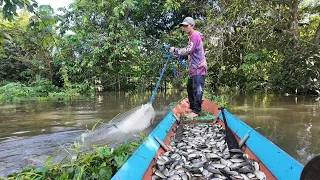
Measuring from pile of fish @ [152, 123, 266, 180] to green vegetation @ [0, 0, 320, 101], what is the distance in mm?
8047

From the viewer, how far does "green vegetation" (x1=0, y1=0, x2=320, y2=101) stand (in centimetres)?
1162

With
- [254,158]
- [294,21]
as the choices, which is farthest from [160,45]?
[254,158]

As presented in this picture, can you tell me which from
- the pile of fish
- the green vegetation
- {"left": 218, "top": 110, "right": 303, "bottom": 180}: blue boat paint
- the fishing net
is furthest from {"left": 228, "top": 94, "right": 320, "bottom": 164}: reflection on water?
the green vegetation

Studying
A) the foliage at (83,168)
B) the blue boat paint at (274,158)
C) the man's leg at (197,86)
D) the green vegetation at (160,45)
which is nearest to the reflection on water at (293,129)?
the blue boat paint at (274,158)

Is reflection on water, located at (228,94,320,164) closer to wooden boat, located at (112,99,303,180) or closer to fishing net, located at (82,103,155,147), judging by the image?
wooden boat, located at (112,99,303,180)

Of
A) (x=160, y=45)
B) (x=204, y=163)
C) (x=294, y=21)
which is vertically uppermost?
(x=294, y=21)

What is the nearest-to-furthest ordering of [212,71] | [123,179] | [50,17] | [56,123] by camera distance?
1. [123,179]
2. [50,17]
3. [56,123]
4. [212,71]

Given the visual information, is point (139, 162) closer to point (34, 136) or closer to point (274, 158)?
point (274, 158)

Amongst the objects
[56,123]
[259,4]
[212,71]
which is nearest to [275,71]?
[212,71]

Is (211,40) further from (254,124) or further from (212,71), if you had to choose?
(254,124)

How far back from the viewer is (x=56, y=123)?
690 cm

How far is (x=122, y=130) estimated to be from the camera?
5.18 metres

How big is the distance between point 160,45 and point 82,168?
14.1m

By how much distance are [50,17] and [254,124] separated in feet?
17.1
